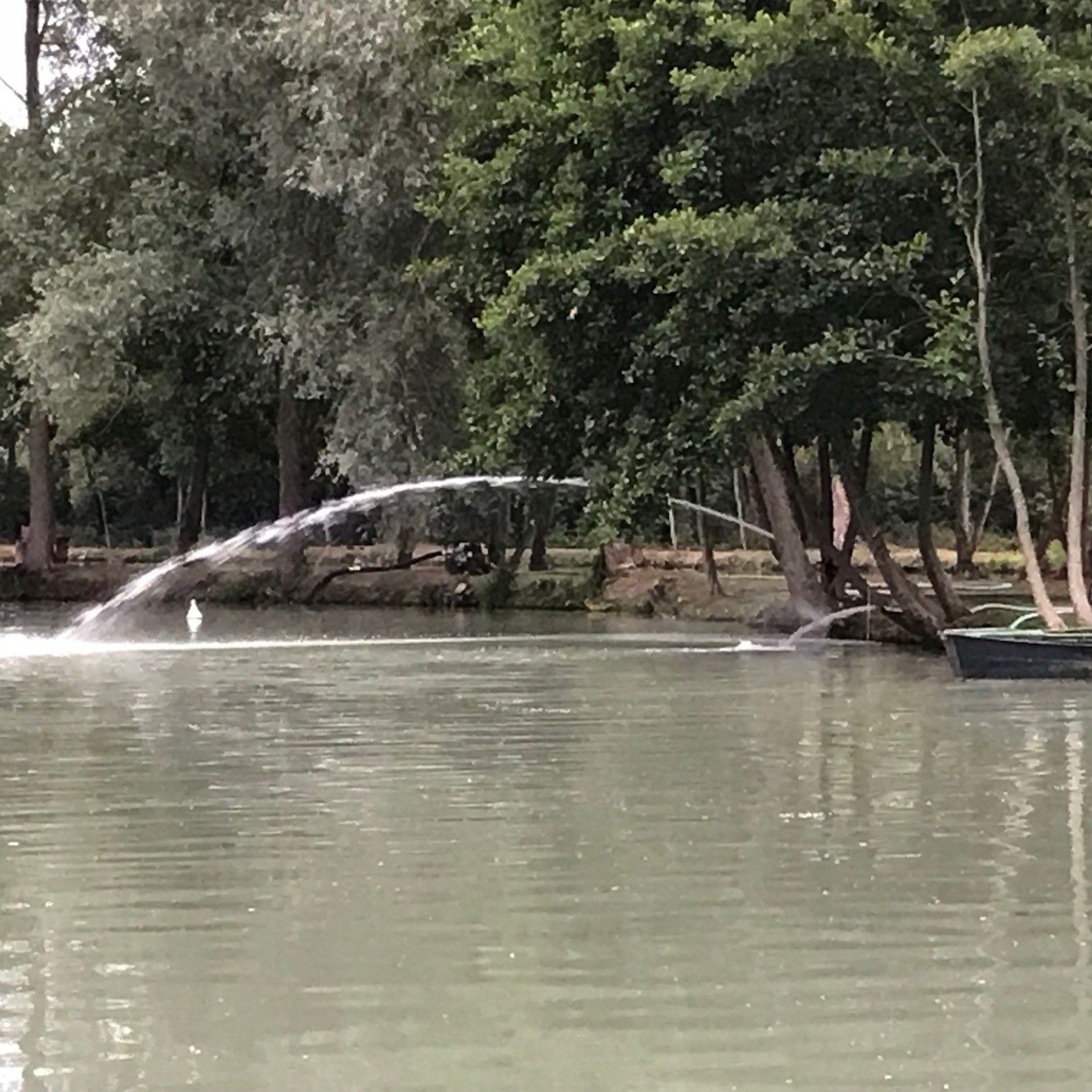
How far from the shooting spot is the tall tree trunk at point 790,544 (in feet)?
115

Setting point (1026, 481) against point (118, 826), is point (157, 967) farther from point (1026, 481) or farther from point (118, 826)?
point (1026, 481)

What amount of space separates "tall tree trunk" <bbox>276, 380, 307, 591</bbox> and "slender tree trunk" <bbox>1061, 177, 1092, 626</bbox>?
1992 cm

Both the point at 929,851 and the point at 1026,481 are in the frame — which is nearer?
the point at 929,851

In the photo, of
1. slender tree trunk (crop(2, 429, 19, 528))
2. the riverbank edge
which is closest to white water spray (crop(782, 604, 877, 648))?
the riverbank edge

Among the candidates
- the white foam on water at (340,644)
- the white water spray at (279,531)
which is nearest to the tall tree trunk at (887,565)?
the white foam on water at (340,644)

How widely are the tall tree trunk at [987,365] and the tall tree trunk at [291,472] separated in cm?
1894

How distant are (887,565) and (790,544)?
3.30 m

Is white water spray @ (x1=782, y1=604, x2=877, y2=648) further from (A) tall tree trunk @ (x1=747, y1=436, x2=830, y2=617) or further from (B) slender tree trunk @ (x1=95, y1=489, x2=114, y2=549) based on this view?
(B) slender tree trunk @ (x1=95, y1=489, x2=114, y2=549)

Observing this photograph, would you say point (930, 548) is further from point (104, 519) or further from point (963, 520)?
point (104, 519)

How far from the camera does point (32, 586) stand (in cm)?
5041

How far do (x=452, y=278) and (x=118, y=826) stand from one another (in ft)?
73.8

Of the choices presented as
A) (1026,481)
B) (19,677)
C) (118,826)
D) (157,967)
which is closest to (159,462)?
(1026,481)

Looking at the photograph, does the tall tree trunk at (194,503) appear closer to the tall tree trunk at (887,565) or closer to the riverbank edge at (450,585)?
the riverbank edge at (450,585)

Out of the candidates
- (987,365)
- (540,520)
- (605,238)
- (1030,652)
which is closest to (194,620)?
(540,520)
